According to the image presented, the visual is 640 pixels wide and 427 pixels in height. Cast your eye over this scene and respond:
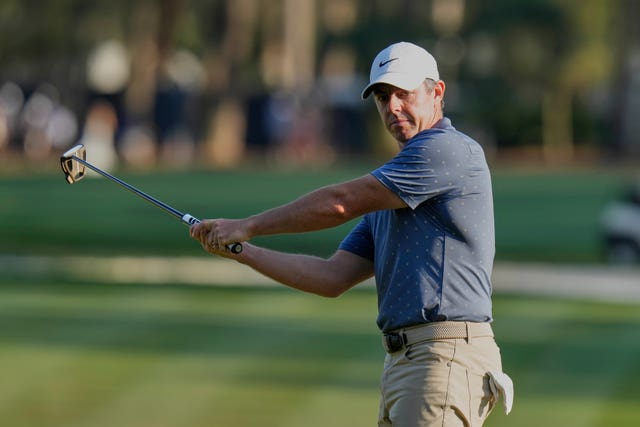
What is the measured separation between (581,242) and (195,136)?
28827mm

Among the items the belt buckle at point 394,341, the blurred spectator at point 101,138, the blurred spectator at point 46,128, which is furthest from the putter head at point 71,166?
the blurred spectator at point 46,128

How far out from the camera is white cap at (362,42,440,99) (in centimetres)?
548

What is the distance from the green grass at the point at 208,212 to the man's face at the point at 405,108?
15638mm

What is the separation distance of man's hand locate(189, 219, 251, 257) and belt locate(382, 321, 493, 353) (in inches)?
27.7

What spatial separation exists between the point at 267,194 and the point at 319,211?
2410cm

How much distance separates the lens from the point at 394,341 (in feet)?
18.3

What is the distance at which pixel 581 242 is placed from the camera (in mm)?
23438

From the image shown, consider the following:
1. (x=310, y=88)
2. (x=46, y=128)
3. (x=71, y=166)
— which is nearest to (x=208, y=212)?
(x=71, y=166)

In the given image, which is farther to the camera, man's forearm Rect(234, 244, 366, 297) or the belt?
man's forearm Rect(234, 244, 366, 297)

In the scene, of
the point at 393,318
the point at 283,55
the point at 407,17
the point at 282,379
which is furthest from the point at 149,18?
the point at 393,318

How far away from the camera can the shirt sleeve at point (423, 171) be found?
537 centimetres

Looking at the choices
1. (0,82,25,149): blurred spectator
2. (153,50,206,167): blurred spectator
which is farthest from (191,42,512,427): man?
(0,82,25,149): blurred spectator

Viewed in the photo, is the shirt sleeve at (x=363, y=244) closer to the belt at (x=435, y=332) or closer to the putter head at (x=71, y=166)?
the belt at (x=435, y=332)

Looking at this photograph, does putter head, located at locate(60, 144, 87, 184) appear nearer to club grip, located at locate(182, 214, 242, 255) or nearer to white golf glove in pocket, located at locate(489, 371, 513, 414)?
club grip, located at locate(182, 214, 242, 255)
